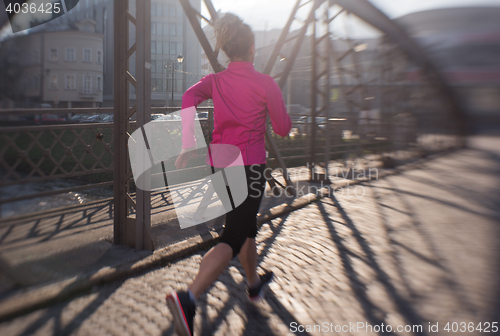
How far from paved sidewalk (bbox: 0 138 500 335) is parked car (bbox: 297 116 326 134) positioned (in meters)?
2.56

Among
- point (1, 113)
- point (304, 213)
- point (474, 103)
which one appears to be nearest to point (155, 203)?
point (304, 213)

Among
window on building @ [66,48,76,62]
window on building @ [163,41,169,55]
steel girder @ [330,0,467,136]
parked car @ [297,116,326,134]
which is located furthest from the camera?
window on building @ [163,41,169,55]

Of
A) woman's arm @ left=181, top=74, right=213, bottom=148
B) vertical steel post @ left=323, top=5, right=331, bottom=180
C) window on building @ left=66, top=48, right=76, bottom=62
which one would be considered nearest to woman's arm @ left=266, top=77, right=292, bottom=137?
woman's arm @ left=181, top=74, right=213, bottom=148

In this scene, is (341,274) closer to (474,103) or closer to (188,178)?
(188,178)

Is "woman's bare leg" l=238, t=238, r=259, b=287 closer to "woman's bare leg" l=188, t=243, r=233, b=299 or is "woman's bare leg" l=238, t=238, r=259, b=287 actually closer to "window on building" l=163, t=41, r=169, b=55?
"woman's bare leg" l=188, t=243, r=233, b=299

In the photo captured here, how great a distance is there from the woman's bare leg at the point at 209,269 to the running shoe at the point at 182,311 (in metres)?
0.06

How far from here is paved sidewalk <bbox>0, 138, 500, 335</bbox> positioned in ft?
7.70

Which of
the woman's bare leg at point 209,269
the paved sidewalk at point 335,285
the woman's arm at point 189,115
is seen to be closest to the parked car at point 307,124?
the paved sidewalk at point 335,285

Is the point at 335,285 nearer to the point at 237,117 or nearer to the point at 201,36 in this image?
the point at 237,117

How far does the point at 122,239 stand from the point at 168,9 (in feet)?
204

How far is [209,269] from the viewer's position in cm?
207

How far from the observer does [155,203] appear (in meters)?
5.57

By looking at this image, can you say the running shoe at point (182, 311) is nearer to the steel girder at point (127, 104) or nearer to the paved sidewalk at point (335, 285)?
the paved sidewalk at point (335, 285)

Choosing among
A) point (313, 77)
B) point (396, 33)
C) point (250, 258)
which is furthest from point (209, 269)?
point (396, 33)
